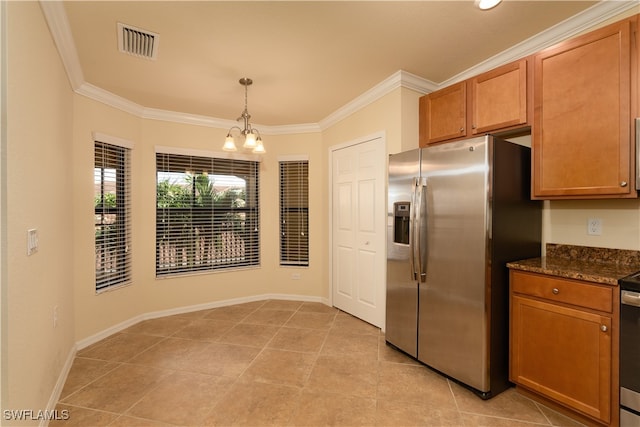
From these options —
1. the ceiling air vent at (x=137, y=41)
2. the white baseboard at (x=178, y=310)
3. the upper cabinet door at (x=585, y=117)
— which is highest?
the ceiling air vent at (x=137, y=41)

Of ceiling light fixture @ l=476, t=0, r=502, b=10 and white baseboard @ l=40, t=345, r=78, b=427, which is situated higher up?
ceiling light fixture @ l=476, t=0, r=502, b=10

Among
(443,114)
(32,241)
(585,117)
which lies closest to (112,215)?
(32,241)

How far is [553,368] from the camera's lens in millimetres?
1854

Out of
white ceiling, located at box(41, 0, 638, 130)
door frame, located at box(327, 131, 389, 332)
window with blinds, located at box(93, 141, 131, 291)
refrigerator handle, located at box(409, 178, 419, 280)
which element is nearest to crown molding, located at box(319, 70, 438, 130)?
white ceiling, located at box(41, 0, 638, 130)

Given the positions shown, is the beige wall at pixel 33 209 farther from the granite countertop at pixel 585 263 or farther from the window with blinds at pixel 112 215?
the granite countertop at pixel 585 263

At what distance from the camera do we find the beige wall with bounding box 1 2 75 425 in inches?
53.1

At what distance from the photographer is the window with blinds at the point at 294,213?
4.42 meters

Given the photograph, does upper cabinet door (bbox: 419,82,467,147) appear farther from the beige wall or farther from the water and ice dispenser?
the beige wall

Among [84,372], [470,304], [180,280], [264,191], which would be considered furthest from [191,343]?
[470,304]

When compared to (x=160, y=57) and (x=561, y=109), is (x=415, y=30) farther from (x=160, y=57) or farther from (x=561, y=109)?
(x=160, y=57)

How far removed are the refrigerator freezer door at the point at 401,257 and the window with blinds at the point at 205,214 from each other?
233cm

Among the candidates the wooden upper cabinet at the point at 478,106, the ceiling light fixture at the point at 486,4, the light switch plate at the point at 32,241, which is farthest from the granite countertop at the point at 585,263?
the light switch plate at the point at 32,241

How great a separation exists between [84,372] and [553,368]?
353cm

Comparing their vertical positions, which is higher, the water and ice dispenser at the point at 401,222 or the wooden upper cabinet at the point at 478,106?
the wooden upper cabinet at the point at 478,106
